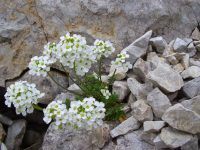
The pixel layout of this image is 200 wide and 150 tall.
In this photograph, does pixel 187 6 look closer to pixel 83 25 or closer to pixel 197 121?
pixel 83 25

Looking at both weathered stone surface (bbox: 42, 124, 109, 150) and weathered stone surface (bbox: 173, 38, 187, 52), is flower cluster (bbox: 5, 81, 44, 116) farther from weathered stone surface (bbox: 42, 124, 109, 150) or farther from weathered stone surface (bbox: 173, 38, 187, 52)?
weathered stone surface (bbox: 173, 38, 187, 52)

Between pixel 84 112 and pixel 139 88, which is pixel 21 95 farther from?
pixel 139 88

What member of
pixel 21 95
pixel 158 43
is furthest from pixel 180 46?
pixel 21 95

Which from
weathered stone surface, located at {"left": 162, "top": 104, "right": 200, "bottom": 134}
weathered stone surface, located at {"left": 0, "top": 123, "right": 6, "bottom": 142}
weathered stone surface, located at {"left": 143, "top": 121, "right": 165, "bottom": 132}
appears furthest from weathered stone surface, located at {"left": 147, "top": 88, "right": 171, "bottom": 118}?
weathered stone surface, located at {"left": 0, "top": 123, "right": 6, "bottom": 142}

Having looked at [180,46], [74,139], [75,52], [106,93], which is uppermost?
[75,52]

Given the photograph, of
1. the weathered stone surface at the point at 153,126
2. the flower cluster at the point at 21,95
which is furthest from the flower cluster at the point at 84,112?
the weathered stone surface at the point at 153,126
